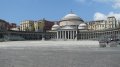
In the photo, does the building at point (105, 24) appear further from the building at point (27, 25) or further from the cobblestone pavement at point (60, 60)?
the cobblestone pavement at point (60, 60)

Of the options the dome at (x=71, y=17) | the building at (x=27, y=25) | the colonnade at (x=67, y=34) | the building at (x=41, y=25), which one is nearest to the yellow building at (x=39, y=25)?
the building at (x=41, y=25)

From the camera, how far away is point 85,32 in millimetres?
155625

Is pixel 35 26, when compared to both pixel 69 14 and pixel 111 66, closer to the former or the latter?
pixel 69 14

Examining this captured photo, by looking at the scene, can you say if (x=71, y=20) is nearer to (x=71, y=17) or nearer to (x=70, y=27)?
(x=71, y=17)

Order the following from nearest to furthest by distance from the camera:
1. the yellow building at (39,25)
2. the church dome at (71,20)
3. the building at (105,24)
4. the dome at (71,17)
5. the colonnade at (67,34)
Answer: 1. the colonnade at (67,34)
2. the church dome at (71,20)
3. the dome at (71,17)
4. the building at (105,24)
5. the yellow building at (39,25)

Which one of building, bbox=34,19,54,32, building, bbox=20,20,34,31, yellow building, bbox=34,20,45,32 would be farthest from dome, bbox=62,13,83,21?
building, bbox=20,20,34,31

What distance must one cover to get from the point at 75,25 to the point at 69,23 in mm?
3469

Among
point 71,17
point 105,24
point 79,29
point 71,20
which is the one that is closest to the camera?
point 79,29

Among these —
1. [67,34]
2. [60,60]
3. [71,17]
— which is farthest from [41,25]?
[60,60]

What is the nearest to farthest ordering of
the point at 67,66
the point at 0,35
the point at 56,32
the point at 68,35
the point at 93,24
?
the point at 67,66 → the point at 0,35 → the point at 68,35 → the point at 56,32 → the point at 93,24

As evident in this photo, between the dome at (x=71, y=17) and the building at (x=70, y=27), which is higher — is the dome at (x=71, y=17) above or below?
above

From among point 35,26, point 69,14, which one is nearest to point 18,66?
point 69,14

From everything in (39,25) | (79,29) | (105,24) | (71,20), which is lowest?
(79,29)

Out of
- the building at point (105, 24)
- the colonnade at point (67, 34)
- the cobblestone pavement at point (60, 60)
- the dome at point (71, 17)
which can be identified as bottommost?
the cobblestone pavement at point (60, 60)
